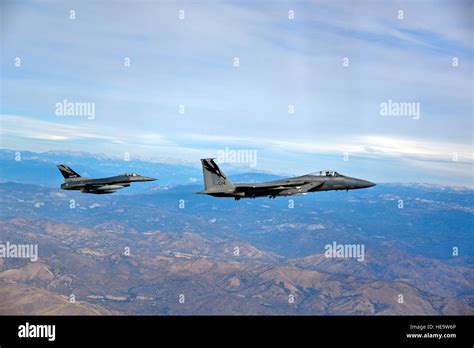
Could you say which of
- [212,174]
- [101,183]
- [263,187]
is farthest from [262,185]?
[101,183]

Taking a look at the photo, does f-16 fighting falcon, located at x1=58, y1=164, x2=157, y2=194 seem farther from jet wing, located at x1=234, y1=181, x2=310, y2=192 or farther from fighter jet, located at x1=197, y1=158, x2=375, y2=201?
jet wing, located at x1=234, y1=181, x2=310, y2=192

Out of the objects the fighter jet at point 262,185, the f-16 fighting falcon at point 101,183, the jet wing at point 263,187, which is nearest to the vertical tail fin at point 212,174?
the fighter jet at point 262,185

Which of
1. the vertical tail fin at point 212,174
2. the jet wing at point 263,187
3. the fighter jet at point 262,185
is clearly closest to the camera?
the jet wing at point 263,187

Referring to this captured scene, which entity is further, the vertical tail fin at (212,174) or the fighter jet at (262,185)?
the vertical tail fin at (212,174)

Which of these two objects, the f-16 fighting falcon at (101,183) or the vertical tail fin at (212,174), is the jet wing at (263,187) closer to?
the vertical tail fin at (212,174)

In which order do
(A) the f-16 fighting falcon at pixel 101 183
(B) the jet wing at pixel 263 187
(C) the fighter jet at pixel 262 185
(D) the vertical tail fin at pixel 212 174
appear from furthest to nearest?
(A) the f-16 fighting falcon at pixel 101 183 → (D) the vertical tail fin at pixel 212 174 → (C) the fighter jet at pixel 262 185 → (B) the jet wing at pixel 263 187

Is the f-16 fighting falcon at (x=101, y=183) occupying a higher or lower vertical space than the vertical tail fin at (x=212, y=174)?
lower

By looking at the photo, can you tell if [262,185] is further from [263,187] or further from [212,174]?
[212,174]

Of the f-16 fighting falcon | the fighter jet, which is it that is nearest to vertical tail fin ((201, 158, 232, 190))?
the fighter jet

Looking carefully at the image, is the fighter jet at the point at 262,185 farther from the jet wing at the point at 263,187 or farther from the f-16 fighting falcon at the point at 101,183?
the f-16 fighting falcon at the point at 101,183
